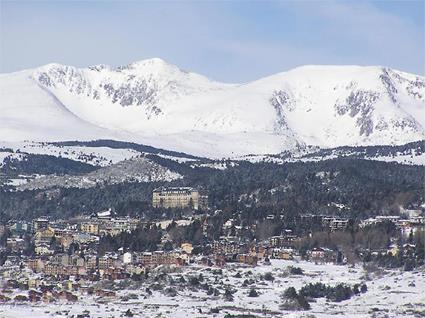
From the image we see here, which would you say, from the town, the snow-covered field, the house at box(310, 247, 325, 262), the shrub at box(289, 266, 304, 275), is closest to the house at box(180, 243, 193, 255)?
the town

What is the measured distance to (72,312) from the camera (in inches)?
3113

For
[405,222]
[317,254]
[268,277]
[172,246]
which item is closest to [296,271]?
[268,277]

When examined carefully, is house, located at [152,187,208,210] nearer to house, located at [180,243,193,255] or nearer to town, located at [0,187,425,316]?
town, located at [0,187,425,316]

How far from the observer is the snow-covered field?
79188mm

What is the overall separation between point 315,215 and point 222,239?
52.4 ft

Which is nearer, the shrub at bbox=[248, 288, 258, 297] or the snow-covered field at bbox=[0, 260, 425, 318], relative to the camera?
the snow-covered field at bbox=[0, 260, 425, 318]

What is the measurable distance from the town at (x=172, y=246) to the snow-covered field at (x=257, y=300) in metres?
2.66

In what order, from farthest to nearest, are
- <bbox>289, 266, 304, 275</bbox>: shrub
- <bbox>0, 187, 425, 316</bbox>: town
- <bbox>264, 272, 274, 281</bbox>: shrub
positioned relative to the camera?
<bbox>289, 266, 304, 275</bbox>: shrub < <bbox>0, 187, 425, 316</bbox>: town < <bbox>264, 272, 274, 281</bbox>: shrub

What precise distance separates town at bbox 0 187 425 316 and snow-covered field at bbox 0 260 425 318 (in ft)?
8.73

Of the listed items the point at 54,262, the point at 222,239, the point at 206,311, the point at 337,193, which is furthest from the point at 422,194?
the point at 206,311

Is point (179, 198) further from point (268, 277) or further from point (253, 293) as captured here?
point (253, 293)

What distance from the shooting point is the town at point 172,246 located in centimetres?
9506

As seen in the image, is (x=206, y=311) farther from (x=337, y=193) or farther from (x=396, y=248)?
(x=337, y=193)

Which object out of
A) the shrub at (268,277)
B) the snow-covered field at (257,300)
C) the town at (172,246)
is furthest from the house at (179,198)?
the shrub at (268,277)
